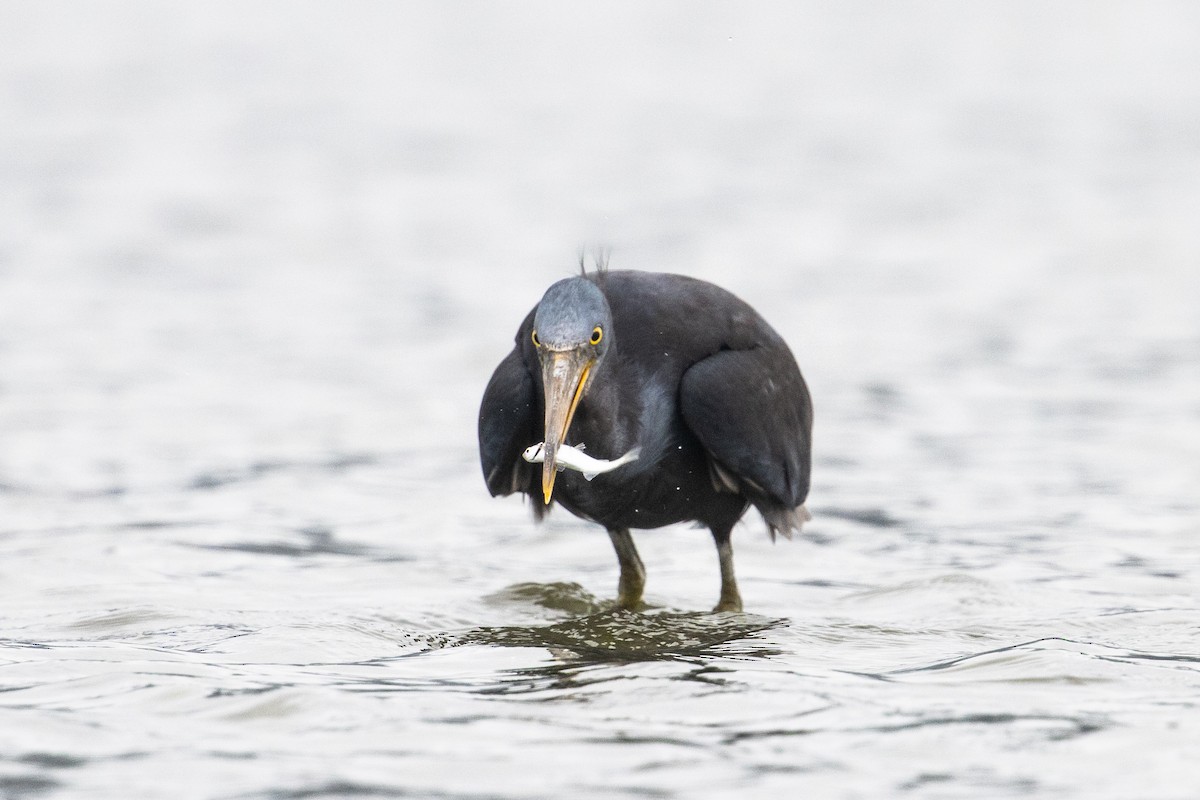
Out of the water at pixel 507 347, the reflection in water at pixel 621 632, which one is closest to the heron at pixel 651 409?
the reflection in water at pixel 621 632

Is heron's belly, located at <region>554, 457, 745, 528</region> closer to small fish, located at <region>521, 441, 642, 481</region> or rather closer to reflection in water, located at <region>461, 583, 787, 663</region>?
small fish, located at <region>521, 441, 642, 481</region>

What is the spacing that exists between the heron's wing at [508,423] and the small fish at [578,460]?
0.94ft

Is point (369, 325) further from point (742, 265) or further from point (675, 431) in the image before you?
point (675, 431)

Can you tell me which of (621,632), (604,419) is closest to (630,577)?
(621,632)

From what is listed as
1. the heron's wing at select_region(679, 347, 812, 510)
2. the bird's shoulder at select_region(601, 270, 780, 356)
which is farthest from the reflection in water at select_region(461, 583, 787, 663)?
the bird's shoulder at select_region(601, 270, 780, 356)

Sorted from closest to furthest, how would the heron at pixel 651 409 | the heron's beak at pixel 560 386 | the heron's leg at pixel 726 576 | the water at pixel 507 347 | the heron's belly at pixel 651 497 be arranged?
the water at pixel 507 347 → the heron's beak at pixel 560 386 → the heron at pixel 651 409 → the heron's belly at pixel 651 497 → the heron's leg at pixel 726 576

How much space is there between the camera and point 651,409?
7047 mm

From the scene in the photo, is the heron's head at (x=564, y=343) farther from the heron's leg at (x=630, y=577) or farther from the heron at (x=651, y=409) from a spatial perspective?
the heron's leg at (x=630, y=577)

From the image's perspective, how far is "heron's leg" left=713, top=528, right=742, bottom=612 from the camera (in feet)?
26.0

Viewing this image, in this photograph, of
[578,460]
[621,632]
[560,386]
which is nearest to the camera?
[560,386]

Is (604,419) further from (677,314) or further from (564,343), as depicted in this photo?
(677,314)

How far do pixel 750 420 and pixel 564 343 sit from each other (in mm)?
1094

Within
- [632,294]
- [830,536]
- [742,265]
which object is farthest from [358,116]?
[632,294]

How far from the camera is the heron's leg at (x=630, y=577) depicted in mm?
7996
